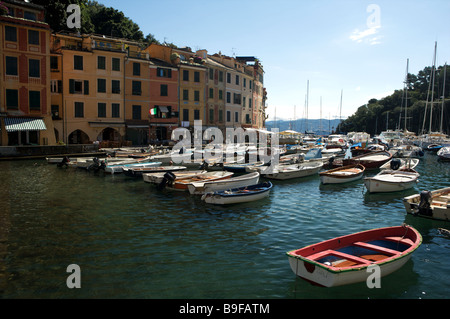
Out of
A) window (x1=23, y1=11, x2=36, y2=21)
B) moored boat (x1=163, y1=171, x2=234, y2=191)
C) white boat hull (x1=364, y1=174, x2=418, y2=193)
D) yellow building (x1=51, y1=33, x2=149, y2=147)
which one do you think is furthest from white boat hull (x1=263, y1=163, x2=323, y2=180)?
window (x1=23, y1=11, x2=36, y2=21)

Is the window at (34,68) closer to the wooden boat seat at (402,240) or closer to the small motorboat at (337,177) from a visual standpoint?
the small motorboat at (337,177)

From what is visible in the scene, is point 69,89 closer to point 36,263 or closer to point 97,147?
point 97,147

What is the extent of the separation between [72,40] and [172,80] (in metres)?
14.5

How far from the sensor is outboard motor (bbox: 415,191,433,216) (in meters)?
15.0

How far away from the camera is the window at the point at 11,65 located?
120 feet

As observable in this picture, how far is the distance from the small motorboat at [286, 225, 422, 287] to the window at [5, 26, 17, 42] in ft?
130

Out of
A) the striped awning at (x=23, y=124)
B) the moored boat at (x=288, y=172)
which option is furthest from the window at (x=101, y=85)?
the moored boat at (x=288, y=172)

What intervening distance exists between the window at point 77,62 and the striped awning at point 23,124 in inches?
355

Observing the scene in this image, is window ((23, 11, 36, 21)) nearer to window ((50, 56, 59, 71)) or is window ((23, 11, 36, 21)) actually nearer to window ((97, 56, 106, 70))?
window ((50, 56, 59, 71))

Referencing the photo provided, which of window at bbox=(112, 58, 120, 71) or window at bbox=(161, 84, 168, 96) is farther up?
window at bbox=(112, 58, 120, 71)

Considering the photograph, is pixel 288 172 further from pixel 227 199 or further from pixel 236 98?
pixel 236 98

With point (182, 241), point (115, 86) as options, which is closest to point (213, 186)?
point (182, 241)
